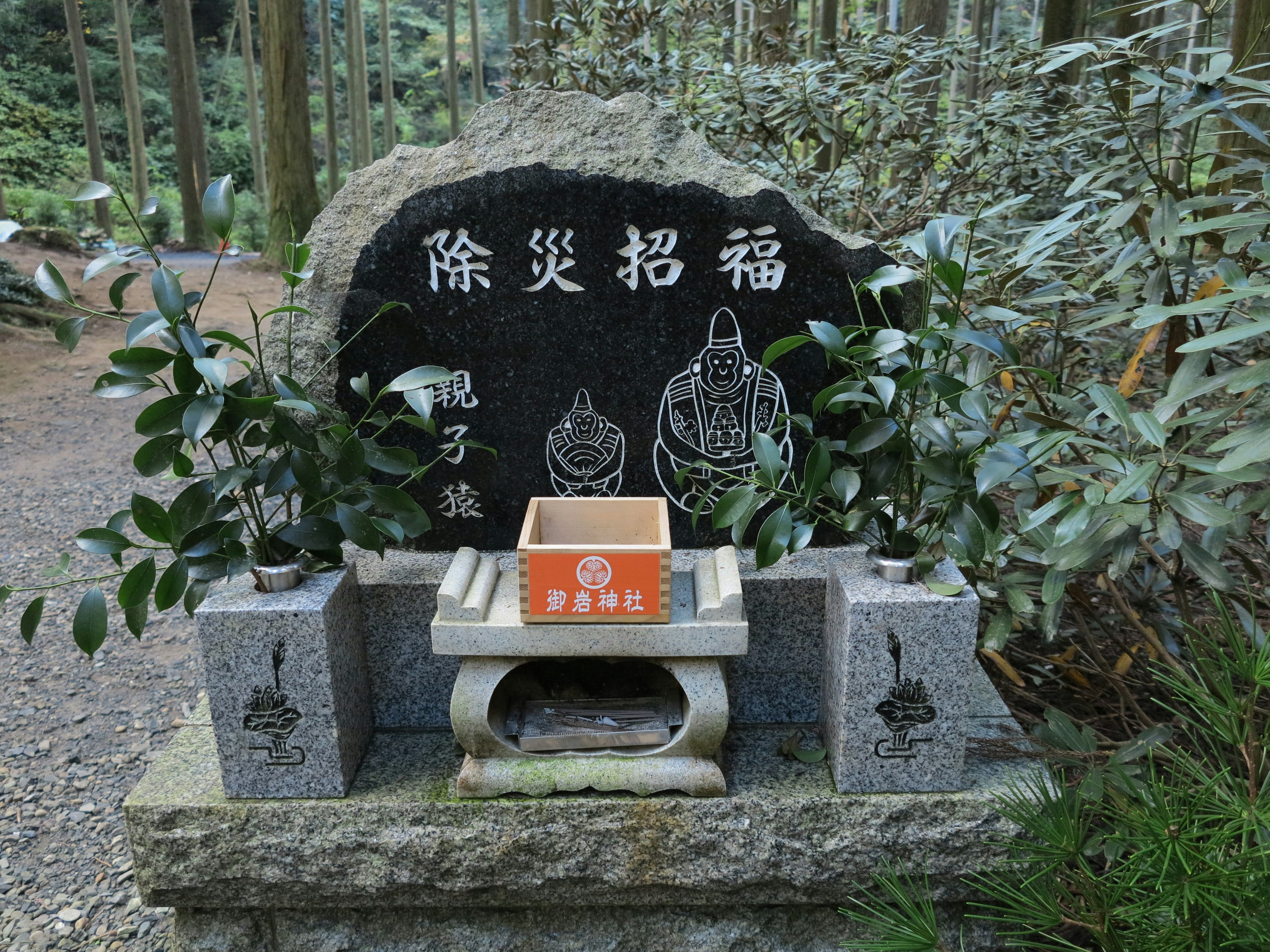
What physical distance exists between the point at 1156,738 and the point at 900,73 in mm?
2878

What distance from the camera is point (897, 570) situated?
215 cm

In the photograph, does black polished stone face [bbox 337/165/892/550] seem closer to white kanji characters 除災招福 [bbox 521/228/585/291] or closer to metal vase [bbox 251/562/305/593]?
white kanji characters 除災招福 [bbox 521/228/585/291]

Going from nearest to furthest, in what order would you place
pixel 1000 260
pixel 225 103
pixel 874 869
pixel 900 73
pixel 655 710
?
1. pixel 874 869
2. pixel 655 710
3. pixel 1000 260
4. pixel 900 73
5. pixel 225 103

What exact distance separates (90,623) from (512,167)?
57.6 inches

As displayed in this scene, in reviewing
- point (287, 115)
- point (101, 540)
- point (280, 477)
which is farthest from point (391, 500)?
point (287, 115)

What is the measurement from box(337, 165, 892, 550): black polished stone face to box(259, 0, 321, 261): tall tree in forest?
23.3 feet

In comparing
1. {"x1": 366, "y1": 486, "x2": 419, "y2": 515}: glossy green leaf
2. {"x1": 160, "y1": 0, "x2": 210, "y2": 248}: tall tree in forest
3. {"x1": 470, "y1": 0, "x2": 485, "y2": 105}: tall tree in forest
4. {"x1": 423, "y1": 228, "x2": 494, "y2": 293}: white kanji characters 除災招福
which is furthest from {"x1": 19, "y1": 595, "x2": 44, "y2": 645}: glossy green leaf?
{"x1": 470, "y1": 0, "x2": 485, "y2": 105}: tall tree in forest

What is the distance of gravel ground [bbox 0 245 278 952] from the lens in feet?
8.26

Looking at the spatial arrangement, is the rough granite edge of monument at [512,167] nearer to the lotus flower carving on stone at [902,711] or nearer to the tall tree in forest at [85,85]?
the lotus flower carving on stone at [902,711]

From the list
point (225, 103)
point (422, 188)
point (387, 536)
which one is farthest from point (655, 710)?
point (225, 103)

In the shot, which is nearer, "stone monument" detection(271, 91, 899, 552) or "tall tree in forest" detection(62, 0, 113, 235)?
"stone monument" detection(271, 91, 899, 552)

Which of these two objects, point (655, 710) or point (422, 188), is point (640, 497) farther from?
point (422, 188)

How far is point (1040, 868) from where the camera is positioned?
6.56 feet

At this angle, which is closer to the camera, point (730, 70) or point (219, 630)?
point (219, 630)
